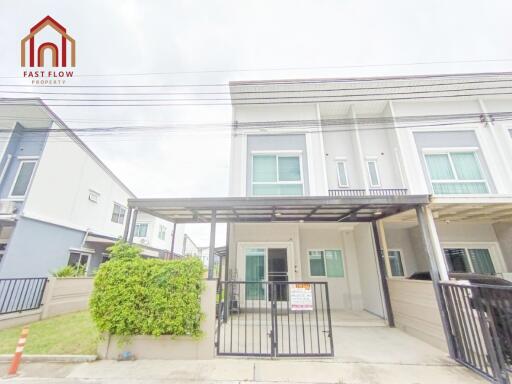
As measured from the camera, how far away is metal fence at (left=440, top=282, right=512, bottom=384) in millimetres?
2971

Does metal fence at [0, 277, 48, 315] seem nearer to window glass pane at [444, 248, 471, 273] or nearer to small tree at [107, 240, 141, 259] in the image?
small tree at [107, 240, 141, 259]

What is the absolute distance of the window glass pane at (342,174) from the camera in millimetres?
9151

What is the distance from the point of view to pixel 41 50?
636 centimetres

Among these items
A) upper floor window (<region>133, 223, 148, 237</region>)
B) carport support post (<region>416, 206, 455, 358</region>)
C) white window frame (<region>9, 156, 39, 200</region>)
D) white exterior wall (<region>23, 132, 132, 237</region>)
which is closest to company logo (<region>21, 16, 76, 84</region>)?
white exterior wall (<region>23, 132, 132, 237</region>)

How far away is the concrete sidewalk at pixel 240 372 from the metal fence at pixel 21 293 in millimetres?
3804

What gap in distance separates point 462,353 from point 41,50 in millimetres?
13136

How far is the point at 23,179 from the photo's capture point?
27.1ft

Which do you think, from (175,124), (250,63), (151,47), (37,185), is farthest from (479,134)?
(37,185)

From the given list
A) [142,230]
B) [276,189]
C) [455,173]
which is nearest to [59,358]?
[276,189]

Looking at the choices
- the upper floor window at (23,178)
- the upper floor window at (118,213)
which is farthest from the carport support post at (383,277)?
the upper floor window at (118,213)

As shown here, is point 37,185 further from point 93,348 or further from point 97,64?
point 93,348

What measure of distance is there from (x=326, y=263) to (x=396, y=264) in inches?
108

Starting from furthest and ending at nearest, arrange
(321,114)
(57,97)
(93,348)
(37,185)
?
(321,114)
(37,185)
(57,97)
(93,348)

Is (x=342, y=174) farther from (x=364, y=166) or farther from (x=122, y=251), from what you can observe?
(x=122, y=251)
